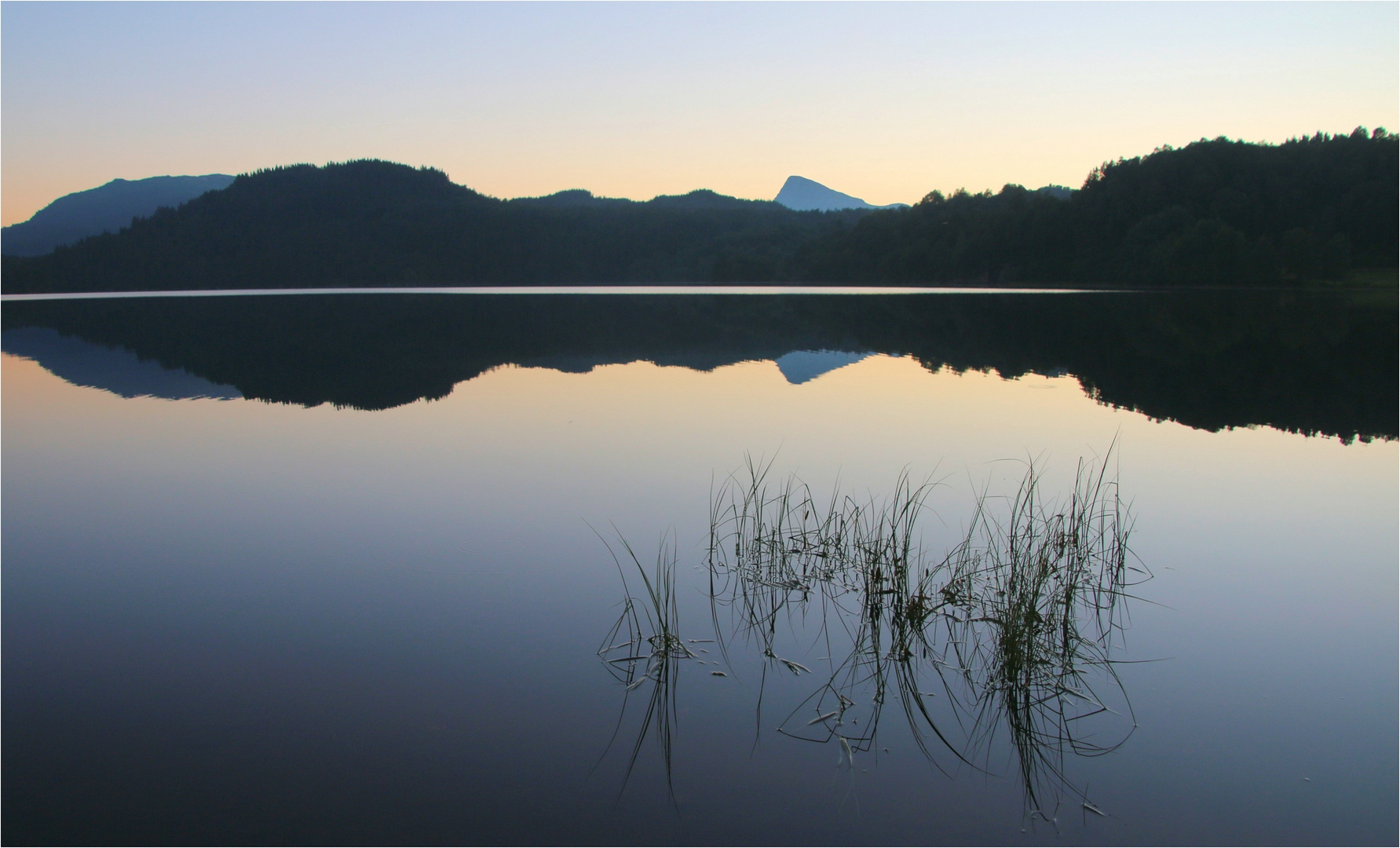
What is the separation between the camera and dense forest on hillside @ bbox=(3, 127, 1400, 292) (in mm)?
69938

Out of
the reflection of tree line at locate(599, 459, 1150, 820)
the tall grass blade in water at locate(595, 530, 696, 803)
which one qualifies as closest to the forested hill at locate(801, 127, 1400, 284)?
the reflection of tree line at locate(599, 459, 1150, 820)

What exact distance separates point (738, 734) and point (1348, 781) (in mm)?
2328

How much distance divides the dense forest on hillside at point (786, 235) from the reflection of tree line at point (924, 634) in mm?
67249

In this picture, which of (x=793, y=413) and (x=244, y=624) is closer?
(x=244, y=624)

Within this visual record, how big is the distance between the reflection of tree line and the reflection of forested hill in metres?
6.53

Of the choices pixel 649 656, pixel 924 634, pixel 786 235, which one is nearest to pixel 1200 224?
pixel 786 235

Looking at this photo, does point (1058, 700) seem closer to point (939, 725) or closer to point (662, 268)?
point (939, 725)

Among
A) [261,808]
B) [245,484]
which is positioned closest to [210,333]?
[245,484]

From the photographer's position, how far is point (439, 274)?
127 metres

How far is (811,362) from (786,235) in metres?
114

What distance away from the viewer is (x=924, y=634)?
4.75m

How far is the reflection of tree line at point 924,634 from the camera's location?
372cm

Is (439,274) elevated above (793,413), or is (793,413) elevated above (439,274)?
(439,274)

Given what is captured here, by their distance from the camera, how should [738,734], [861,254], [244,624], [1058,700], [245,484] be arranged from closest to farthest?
[738,734] < [1058,700] < [244,624] < [245,484] < [861,254]
